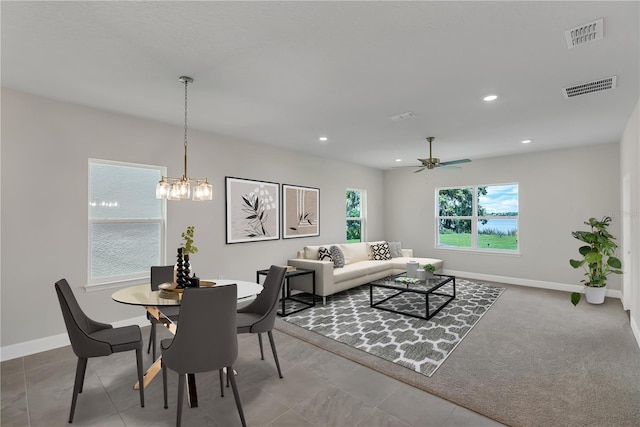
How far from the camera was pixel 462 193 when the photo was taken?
23.0ft

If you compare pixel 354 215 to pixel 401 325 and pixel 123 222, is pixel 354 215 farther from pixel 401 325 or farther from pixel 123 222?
pixel 123 222

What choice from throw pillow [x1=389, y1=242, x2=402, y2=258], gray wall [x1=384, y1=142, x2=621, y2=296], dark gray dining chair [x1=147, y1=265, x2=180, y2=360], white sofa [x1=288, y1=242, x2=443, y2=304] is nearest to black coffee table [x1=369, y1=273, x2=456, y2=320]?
white sofa [x1=288, y1=242, x2=443, y2=304]

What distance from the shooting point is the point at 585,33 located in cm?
206

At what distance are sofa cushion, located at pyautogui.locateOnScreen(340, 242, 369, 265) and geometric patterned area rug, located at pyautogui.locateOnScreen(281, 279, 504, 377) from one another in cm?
89

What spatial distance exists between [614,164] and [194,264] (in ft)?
22.9

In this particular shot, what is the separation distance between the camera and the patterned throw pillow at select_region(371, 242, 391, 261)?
658 centimetres

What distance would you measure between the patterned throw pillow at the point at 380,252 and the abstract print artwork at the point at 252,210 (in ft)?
7.49

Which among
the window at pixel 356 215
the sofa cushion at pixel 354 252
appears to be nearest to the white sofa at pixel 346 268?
the sofa cushion at pixel 354 252

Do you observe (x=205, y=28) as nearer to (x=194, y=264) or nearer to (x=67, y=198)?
(x=67, y=198)

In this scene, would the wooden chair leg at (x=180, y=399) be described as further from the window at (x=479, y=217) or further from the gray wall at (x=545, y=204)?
the window at (x=479, y=217)

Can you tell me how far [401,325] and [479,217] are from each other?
402cm

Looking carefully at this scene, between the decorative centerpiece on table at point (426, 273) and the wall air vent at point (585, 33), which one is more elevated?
the wall air vent at point (585, 33)

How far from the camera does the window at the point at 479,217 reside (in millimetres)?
6320

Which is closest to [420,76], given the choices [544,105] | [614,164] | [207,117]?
[544,105]
